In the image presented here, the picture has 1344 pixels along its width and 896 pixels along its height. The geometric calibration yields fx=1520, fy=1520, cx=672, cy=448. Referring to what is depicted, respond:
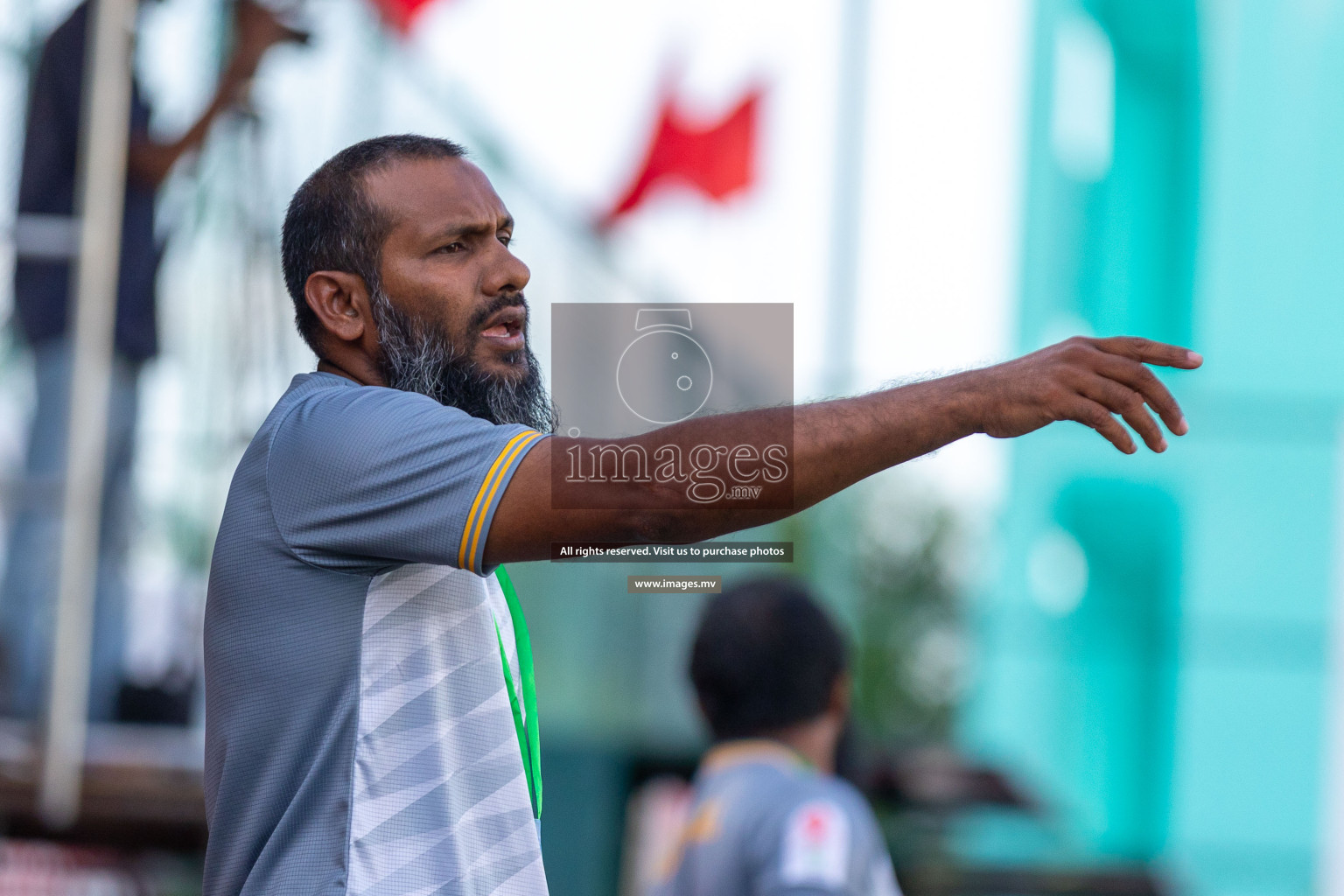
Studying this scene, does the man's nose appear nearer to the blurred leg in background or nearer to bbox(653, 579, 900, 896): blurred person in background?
bbox(653, 579, 900, 896): blurred person in background

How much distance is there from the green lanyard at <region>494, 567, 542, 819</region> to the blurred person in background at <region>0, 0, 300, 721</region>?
2317 millimetres

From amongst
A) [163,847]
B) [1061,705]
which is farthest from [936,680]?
[163,847]

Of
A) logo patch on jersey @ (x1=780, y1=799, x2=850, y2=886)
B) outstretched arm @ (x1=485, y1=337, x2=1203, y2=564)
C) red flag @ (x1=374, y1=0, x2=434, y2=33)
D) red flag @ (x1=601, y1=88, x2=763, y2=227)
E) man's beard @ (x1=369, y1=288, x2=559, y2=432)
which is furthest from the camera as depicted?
red flag @ (x1=601, y1=88, x2=763, y2=227)

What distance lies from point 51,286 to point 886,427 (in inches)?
119

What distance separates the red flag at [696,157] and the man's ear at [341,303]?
5.82m

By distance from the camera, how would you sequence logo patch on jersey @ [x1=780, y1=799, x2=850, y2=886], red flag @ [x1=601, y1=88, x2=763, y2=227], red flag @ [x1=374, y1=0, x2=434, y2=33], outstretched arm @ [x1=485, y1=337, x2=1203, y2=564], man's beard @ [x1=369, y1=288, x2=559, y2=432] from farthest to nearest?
red flag @ [x1=601, y1=88, x2=763, y2=227] → red flag @ [x1=374, y1=0, x2=434, y2=33] → logo patch on jersey @ [x1=780, y1=799, x2=850, y2=886] → man's beard @ [x1=369, y1=288, x2=559, y2=432] → outstretched arm @ [x1=485, y1=337, x2=1203, y2=564]

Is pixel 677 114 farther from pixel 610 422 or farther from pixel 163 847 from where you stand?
pixel 610 422

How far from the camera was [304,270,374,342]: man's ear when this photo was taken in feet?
5.89

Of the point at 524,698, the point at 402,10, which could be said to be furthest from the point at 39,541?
the point at 524,698

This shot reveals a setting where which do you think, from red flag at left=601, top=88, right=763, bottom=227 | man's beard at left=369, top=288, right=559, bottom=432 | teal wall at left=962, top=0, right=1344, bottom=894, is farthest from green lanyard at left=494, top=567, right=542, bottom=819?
teal wall at left=962, top=0, right=1344, bottom=894

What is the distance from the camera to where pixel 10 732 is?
3939mm

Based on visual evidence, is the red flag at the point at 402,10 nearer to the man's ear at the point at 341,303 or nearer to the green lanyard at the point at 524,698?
the man's ear at the point at 341,303

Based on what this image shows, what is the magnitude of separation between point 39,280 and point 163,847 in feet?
5.99
